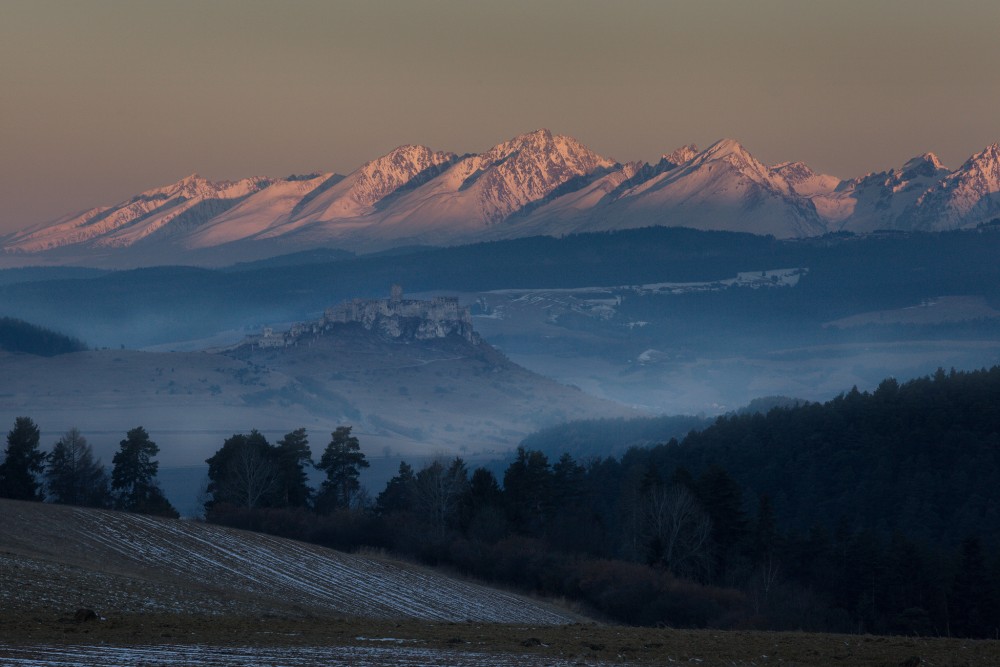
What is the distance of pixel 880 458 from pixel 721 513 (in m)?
35.2

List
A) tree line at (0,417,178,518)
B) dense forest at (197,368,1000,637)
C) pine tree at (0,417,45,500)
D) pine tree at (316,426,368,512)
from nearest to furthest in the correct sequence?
dense forest at (197,368,1000,637), pine tree at (0,417,45,500), tree line at (0,417,178,518), pine tree at (316,426,368,512)

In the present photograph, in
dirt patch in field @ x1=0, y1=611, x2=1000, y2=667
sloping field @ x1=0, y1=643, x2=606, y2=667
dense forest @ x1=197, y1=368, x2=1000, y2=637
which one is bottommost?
sloping field @ x1=0, y1=643, x2=606, y2=667

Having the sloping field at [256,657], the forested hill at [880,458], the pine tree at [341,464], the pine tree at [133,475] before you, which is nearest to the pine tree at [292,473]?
the pine tree at [341,464]

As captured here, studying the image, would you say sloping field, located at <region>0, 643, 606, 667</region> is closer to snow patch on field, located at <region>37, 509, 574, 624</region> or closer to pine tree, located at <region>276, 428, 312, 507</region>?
snow patch on field, located at <region>37, 509, 574, 624</region>

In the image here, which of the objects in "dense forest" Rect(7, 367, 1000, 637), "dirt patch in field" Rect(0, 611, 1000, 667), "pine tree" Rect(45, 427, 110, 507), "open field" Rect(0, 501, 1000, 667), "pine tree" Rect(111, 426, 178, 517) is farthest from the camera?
"pine tree" Rect(111, 426, 178, 517)

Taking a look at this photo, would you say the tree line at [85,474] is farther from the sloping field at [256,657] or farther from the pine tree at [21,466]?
the sloping field at [256,657]

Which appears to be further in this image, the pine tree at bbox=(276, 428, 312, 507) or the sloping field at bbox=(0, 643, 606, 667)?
the pine tree at bbox=(276, 428, 312, 507)

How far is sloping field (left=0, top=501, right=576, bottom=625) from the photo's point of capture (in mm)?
44781

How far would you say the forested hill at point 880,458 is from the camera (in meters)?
113

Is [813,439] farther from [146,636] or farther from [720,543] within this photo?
[146,636]

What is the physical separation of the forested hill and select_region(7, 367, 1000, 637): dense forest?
20 centimetres

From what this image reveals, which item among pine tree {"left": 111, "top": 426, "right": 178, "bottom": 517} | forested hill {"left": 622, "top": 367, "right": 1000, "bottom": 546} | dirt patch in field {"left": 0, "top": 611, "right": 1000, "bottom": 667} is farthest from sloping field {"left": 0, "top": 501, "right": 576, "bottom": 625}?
forested hill {"left": 622, "top": 367, "right": 1000, "bottom": 546}

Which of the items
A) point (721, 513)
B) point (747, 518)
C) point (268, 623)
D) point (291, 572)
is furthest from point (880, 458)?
→ point (268, 623)

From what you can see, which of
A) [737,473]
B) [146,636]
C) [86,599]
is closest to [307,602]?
[86,599]
